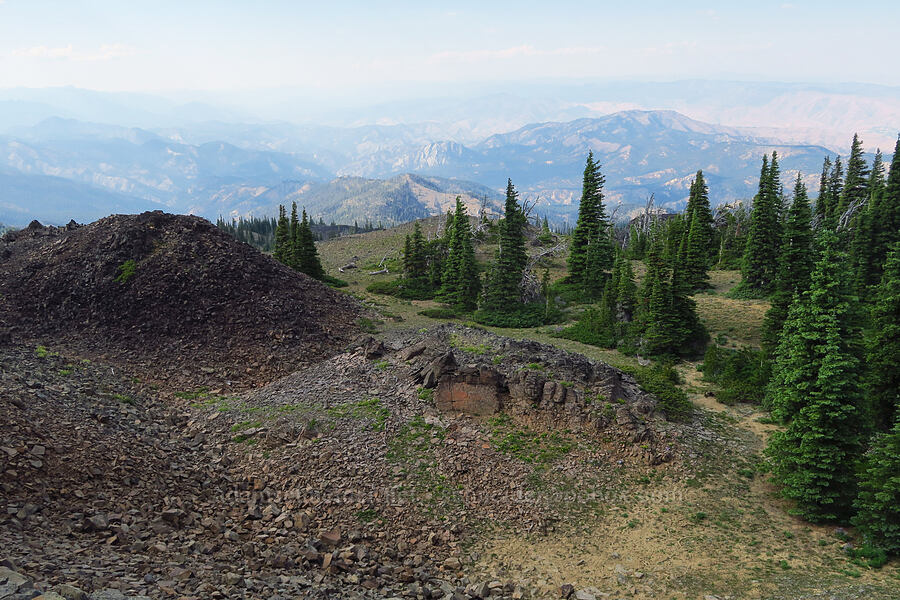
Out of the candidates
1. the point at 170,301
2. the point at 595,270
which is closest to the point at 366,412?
the point at 170,301

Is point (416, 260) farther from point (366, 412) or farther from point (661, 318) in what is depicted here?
point (366, 412)

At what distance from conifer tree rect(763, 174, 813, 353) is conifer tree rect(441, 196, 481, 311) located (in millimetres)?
27738

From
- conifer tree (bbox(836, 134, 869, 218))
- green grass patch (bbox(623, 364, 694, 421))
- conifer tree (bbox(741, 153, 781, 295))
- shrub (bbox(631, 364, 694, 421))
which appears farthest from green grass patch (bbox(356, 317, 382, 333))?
conifer tree (bbox(836, 134, 869, 218))

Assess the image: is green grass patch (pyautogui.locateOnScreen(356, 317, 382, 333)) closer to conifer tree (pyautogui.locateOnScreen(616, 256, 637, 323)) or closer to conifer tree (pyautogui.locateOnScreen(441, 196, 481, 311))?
conifer tree (pyautogui.locateOnScreen(441, 196, 481, 311))

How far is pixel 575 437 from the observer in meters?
22.4

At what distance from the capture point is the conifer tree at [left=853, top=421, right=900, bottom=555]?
1519 cm

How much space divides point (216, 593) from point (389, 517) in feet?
22.8

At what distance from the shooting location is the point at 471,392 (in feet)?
77.8

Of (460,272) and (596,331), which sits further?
(460,272)

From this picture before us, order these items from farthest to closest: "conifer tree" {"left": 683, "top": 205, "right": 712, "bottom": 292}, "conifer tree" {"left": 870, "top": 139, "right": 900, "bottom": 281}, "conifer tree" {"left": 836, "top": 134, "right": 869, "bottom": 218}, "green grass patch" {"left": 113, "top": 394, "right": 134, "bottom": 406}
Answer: "conifer tree" {"left": 836, "top": 134, "right": 869, "bottom": 218} → "conifer tree" {"left": 683, "top": 205, "right": 712, "bottom": 292} → "conifer tree" {"left": 870, "top": 139, "right": 900, "bottom": 281} → "green grass patch" {"left": 113, "top": 394, "right": 134, "bottom": 406}

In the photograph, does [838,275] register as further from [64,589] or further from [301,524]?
[64,589]

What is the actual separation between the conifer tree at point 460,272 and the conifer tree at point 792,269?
2774 centimetres

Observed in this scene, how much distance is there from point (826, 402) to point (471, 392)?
13420 mm

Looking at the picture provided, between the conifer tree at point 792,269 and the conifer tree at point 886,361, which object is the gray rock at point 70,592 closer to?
the conifer tree at point 886,361
